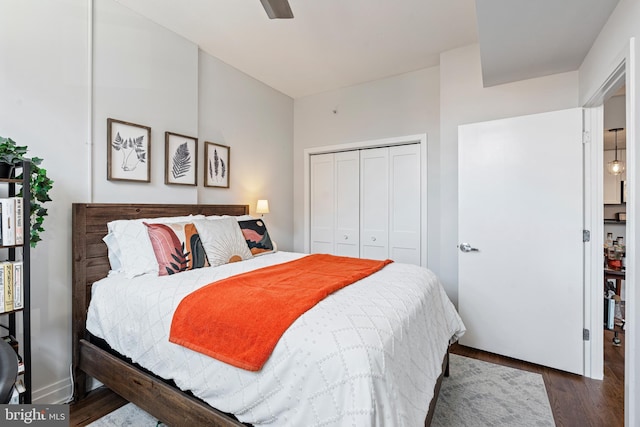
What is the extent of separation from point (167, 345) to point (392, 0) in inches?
109

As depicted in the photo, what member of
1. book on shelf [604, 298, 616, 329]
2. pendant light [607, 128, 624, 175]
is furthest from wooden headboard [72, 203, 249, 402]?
pendant light [607, 128, 624, 175]

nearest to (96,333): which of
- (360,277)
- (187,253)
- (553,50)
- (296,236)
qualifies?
(187,253)

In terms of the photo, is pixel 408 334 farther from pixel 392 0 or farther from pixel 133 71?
pixel 133 71

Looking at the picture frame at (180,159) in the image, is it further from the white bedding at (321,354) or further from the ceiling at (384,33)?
the white bedding at (321,354)

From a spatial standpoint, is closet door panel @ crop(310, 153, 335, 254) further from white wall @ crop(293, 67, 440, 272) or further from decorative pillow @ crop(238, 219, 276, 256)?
decorative pillow @ crop(238, 219, 276, 256)

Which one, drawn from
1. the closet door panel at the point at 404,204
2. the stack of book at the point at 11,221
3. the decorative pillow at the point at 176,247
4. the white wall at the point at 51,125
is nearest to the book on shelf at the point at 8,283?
the stack of book at the point at 11,221

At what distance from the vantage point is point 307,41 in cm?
293

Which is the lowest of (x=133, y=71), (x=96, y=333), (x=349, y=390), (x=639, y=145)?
(x=96, y=333)

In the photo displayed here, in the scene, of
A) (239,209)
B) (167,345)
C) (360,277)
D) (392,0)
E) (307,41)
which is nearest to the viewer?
(167,345)

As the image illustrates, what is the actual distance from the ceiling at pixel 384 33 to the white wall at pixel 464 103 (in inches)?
4.5

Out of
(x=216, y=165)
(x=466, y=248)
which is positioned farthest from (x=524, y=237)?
(x=216, y=165)

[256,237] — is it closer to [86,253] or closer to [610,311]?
[86,253]

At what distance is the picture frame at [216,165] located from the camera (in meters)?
3.15

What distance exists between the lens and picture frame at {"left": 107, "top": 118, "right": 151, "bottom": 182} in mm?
2338
